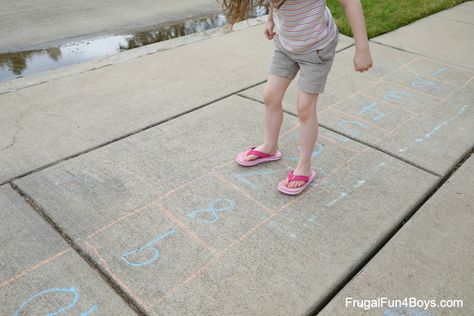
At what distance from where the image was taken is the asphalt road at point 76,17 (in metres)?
5.18

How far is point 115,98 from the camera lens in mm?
3615

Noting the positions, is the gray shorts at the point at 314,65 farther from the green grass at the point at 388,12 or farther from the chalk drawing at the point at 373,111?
the green grass at the point at 388,12

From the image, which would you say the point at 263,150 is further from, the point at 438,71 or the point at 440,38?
the point at 440,38

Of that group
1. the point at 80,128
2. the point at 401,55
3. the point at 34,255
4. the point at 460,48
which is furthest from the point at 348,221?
the point at 460,48

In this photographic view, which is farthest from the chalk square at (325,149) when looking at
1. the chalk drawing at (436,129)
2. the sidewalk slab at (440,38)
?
the sidewalk slab at (440,38)

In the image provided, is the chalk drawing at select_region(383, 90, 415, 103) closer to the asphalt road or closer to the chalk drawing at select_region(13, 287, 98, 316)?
the chalk drawing at select_region(13, 287, 98, 316)

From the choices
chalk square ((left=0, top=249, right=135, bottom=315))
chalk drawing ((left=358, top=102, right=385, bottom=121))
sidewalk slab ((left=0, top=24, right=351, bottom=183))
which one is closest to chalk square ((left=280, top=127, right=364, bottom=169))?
chalk drawing ((left=358, top=102, right=385, bottom=121))

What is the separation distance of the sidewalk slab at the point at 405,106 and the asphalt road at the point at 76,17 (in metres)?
2.78

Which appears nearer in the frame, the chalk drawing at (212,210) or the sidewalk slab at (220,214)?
the sidewalk slab at (220,214)

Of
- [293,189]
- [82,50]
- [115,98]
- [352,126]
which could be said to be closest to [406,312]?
[293,189]

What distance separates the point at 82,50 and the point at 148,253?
355 cm

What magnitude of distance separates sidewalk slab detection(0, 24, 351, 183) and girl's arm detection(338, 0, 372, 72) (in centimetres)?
164

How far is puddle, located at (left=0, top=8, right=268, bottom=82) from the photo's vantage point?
4418 mm

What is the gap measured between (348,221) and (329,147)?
2.52 ft
